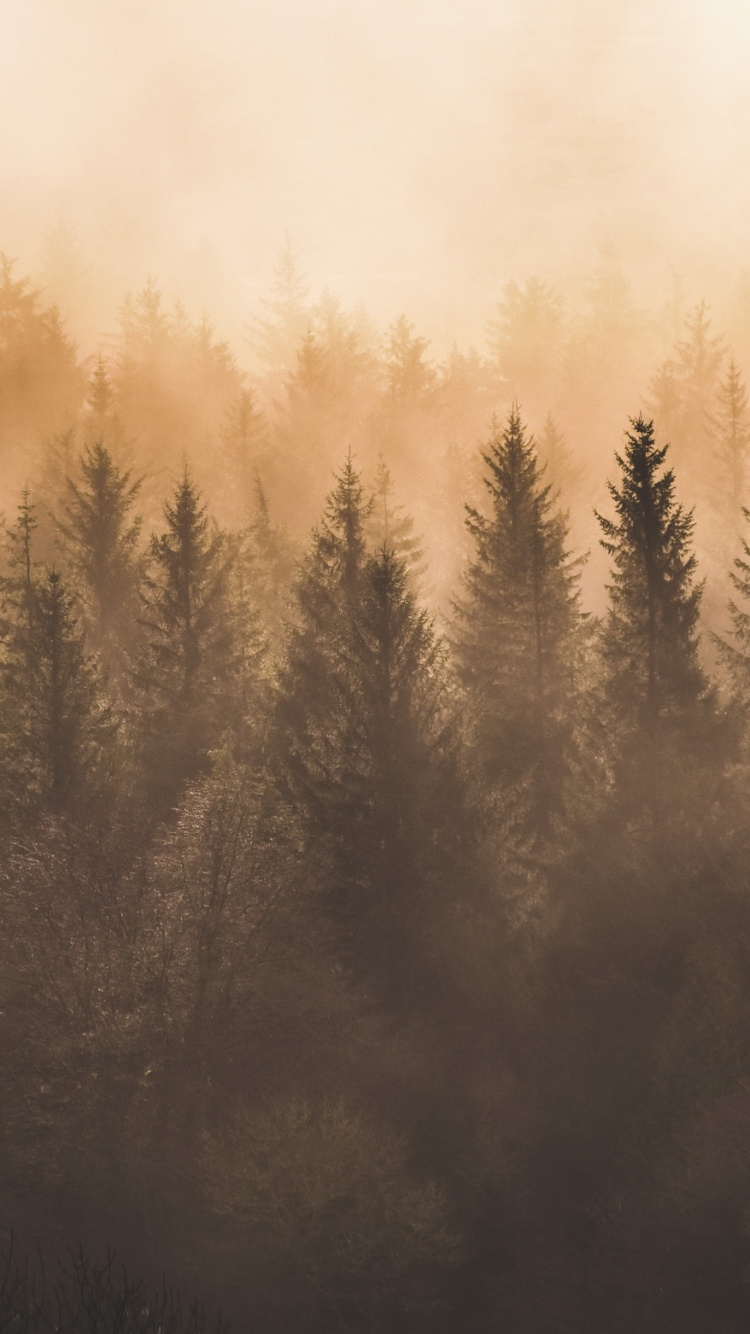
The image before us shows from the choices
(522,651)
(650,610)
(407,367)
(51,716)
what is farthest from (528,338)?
(51,716)

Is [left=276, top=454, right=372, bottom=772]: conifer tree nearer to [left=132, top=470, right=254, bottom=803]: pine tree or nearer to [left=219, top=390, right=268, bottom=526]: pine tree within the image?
[left=132, top=470, right=254, bottom=803]: pine tree

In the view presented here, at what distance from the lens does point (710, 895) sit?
2867cm

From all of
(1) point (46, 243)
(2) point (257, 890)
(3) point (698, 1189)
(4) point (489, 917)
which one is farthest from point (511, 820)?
(1) point (46, 243)

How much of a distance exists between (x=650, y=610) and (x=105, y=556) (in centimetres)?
2317

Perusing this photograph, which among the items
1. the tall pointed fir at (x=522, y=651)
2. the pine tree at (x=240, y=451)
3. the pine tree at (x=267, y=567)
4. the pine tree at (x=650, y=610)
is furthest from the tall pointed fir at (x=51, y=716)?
the pine tree at (x=240, y=451)

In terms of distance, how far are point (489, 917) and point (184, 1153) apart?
9.71m

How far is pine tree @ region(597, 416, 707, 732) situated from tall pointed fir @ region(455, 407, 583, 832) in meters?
2.43

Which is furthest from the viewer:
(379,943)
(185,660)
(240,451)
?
(240,451)

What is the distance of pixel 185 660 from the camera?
35062 millimetres

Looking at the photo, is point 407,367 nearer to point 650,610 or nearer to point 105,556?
point 105,556

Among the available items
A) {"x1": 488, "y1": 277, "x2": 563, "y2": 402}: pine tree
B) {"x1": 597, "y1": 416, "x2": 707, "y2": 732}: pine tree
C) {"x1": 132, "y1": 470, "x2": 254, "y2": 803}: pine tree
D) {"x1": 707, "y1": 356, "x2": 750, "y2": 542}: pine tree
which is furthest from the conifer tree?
{"x1": 488, "y1": 277, "x2": 563, "y2": 402}: pine tree

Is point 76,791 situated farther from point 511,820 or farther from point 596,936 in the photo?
point 596,936

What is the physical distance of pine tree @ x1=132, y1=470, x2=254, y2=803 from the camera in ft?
110

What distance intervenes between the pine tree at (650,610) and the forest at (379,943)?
0.09 meters
